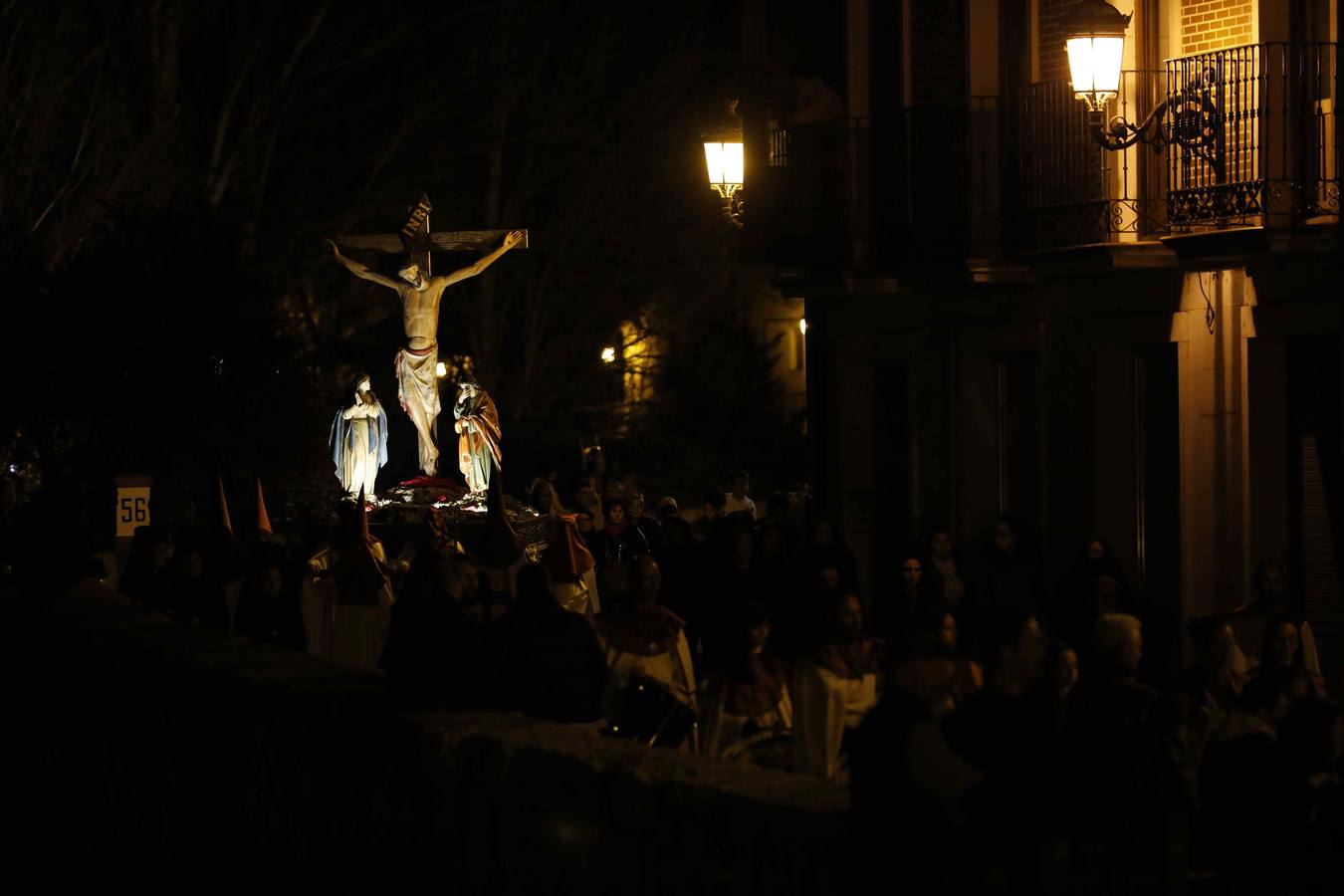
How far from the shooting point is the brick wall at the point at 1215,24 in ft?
58.0

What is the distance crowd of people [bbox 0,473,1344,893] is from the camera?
6797mm

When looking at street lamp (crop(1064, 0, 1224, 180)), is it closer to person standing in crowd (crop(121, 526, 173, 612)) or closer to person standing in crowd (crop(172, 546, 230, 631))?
person standing in crowd (crop(172, 546, 230, 631))

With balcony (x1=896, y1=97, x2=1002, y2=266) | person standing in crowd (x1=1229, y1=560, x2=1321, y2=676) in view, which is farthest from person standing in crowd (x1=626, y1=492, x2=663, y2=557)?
person standing in crowd (x1=1229, y1=560, x2=1321, y2=676)

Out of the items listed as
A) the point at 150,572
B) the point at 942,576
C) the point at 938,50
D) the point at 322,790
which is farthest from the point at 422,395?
the point at 322,790

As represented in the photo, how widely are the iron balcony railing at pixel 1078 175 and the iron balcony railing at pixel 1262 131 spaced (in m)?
0.65

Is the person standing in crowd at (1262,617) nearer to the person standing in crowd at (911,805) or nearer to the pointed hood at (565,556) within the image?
the pointed hood at (565,556)

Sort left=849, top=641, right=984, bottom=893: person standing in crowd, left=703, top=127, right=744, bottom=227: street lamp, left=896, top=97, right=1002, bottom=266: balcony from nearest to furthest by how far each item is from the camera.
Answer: left=849, top=641, right=984, bottom=893: person standing in crowd < left=896, top=97, right=1002, bottom=266: balcony < left=703, top=127, right=744, bottom=227: street lamp

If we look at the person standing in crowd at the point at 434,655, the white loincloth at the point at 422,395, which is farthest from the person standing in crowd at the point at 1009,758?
the white loincloth at the point at 422,395

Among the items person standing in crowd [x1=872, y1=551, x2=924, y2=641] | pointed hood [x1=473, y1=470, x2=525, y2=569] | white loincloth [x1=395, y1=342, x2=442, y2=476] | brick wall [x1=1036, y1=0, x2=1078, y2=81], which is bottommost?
person standing in crowd [x1=872, y1=551, x2=924, y2=641]

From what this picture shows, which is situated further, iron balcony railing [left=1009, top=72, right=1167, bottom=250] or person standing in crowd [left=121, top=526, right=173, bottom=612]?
iron balcony railing [left=1009, top=72, right=1167, bottom=250]

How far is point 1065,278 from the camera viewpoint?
19.4m

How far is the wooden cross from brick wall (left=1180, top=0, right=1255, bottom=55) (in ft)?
52.9

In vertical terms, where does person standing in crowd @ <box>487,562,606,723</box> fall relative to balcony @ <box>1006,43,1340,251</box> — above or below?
below

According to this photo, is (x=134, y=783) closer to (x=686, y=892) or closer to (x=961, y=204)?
(x=686, y=892)
